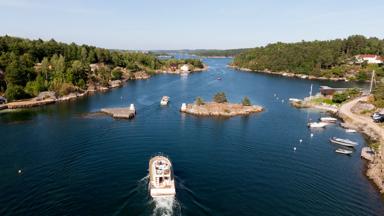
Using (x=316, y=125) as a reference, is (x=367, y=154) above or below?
below

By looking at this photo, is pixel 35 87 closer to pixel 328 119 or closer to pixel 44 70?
pixel 44 70

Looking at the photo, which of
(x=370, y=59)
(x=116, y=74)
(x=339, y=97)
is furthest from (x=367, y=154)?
(x=370, y=59)

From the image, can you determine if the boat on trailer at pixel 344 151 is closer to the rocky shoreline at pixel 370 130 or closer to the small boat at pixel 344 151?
the small boat at pixel 344 151

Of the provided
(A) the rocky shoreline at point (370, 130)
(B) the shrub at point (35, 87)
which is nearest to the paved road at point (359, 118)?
(A) the rocky shoreline at point (370, 130)

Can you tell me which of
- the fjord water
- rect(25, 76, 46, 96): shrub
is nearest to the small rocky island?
the fjord water

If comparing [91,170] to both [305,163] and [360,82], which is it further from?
[360,82]

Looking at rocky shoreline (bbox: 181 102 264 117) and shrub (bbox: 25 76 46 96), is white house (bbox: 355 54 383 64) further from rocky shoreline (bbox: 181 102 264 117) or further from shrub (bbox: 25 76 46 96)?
shrub (bbox: 25 76 46 96)

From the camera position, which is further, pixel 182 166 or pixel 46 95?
pixel 46 95
